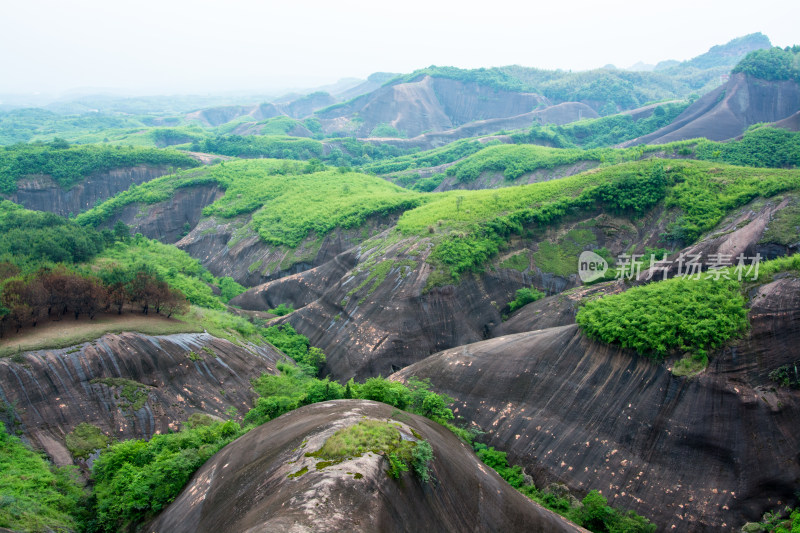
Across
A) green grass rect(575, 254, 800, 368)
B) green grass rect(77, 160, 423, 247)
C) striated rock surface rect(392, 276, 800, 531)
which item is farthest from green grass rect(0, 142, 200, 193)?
green grass rect(575, 254, 800, 368)

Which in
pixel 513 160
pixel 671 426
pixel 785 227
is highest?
pixel 513 160

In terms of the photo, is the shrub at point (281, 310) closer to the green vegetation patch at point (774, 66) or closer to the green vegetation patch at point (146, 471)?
the green vegetation patch at point (146, 471)

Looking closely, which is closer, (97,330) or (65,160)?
(97,330)

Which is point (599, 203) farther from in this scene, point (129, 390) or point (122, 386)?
point (122, 386)

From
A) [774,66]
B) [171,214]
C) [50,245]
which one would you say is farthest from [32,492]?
[774,66]

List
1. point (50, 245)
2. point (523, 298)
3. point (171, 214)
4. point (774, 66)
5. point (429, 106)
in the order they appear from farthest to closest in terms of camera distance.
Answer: point (429, 106) → point (774, 66) → point (171, 214) → point (523, 298) → point (50, 245)

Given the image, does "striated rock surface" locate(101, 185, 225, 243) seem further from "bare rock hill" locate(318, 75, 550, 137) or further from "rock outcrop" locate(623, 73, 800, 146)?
"bare rock hill" locate(318, 75, 550, 137)
